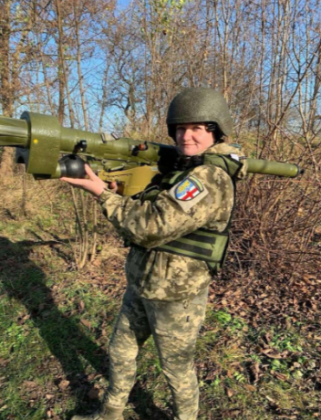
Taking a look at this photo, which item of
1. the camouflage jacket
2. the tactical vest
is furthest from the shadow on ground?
the tactical vest

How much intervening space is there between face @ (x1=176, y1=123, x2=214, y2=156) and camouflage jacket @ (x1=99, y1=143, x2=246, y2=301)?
7 centimetres

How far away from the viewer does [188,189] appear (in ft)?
5.29

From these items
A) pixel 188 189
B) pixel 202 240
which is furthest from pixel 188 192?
pixel 202 240

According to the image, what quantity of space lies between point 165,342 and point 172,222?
2.84 feet

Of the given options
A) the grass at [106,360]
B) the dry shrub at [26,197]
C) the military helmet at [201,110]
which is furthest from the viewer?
the dry shrub at [26,197]

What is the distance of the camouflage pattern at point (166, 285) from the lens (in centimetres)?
164

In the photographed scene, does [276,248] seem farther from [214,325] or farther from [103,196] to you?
[103,196]

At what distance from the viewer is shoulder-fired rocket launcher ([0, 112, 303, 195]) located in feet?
5.32

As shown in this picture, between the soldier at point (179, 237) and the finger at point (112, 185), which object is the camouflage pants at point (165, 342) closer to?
the soldier at point (179, 237)

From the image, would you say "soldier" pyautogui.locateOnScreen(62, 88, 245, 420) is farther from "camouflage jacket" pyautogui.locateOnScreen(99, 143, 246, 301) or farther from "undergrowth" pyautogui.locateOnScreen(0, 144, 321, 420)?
"undergrowth" pyautogui.locateOnScreen(0, 144, 321, 420)

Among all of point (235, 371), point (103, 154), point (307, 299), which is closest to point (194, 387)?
point (235, 371)

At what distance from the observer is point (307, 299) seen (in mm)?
4051

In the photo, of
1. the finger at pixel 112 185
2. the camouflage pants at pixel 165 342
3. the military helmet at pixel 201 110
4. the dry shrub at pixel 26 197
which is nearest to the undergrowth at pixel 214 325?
the camouflage pants at pixel 165 342

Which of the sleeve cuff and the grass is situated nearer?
the sleeve cuff
